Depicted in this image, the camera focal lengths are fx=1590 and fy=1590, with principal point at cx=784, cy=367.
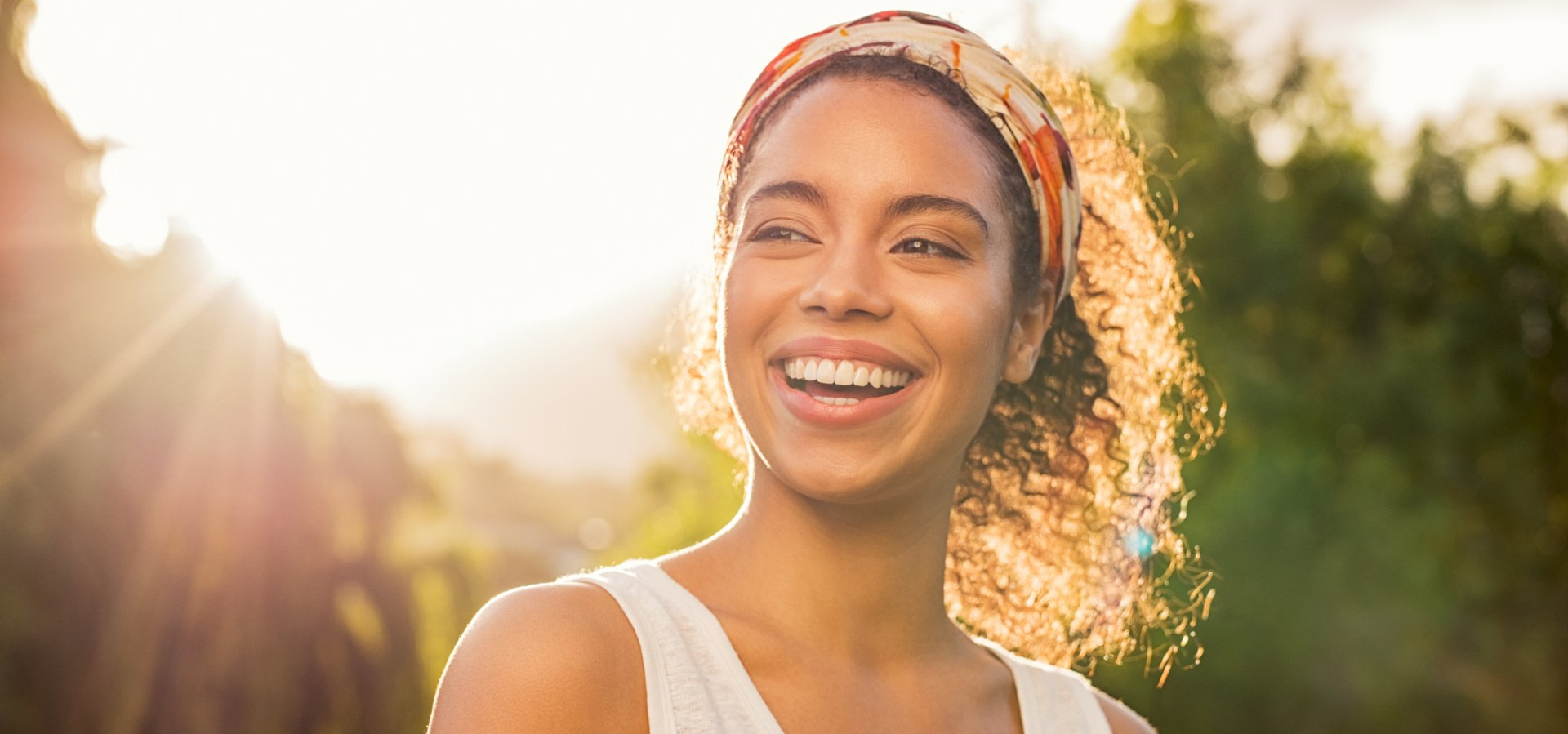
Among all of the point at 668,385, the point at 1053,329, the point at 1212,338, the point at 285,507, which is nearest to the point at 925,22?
the point at 1053,329

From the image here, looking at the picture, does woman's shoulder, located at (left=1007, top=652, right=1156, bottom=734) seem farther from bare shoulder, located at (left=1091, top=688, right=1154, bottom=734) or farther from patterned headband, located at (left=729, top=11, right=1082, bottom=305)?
patterned headband, located at (left=729, top=11, right=1082, bottom=305)

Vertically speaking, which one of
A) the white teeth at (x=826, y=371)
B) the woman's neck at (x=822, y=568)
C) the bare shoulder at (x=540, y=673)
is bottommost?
the bare shoulder at (x=540, y=673)

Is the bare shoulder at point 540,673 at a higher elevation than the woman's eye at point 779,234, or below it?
below

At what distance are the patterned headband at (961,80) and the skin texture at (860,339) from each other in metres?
0.06

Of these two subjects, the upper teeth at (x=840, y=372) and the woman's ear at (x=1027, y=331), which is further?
the woman's ear at (x=1027, y=331)

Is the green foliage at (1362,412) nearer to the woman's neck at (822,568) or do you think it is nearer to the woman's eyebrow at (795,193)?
the woman's neck at (822,568)

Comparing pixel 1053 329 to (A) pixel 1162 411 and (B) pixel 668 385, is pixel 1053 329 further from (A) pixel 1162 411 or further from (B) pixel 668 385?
(B) pixel 668 385

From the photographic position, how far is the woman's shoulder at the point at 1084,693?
2.76m

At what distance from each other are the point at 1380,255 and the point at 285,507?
22120 mm

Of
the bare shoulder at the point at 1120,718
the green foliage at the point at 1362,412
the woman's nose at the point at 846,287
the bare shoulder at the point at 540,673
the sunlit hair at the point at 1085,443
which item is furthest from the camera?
the green foliage at the point at 1362,412

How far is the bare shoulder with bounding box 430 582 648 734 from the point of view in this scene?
195cm

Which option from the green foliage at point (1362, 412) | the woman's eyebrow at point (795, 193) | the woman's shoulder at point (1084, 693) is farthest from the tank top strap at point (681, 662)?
the green foliage at point (1362, 412)

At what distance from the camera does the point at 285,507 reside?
14305 mm

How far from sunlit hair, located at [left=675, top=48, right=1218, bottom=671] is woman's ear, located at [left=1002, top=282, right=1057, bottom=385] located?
1.38ft
